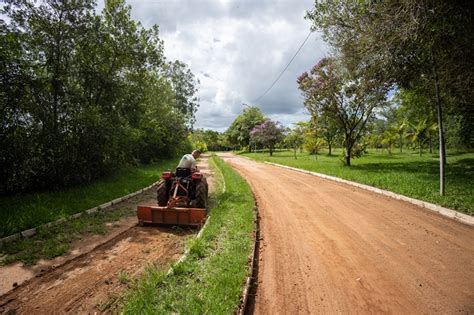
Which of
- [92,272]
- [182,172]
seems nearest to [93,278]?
[92,272]

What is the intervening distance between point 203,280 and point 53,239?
374 centimetres

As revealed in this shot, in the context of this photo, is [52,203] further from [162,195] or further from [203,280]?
[203,280]

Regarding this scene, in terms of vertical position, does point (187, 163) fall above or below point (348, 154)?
above

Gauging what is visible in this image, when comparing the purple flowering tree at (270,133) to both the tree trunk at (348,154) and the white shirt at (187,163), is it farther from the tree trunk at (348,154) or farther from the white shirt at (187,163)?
the white shirt at (187,163)

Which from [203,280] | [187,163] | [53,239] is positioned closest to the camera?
[203,280]

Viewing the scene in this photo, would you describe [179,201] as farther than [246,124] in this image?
No

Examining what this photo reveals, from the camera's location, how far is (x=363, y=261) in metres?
4.52

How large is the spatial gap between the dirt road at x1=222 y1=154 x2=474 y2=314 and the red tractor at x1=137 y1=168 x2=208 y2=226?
1741mm

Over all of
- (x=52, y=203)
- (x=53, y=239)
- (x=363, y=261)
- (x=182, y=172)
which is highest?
(x=182, y=172)

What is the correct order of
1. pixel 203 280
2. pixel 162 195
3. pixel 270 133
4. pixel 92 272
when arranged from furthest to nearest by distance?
pixel 270 133
pixel 162 195
pixel 92 272
pixel 203 280

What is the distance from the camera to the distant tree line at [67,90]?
27.8 ft

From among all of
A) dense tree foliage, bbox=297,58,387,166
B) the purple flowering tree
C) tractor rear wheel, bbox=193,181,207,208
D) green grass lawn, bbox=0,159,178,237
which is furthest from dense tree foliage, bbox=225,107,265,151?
tractor rear wheel, bbox=193,181,207,208

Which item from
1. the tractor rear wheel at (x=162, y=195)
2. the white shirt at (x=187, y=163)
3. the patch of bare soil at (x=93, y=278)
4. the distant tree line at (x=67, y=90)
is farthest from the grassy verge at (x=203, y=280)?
the distant tree line at (x=67, y=90)

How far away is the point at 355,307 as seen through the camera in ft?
10.8
